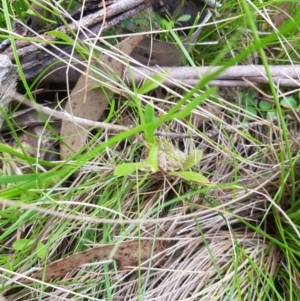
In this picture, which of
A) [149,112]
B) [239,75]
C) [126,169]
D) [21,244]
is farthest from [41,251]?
[239,75]

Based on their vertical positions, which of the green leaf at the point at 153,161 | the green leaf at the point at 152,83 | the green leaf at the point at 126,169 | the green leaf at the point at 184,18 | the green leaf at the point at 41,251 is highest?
the green leaf at the point at 184,18

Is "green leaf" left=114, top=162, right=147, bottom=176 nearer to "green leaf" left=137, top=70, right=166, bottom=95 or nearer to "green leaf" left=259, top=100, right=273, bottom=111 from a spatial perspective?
"green leaf" left=137, top=70, right=166, bottom=95

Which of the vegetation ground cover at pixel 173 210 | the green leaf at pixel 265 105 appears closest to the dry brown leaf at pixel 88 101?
the vegetation ground cover at pixel 173 210

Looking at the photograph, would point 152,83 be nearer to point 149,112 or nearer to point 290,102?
point 149,112

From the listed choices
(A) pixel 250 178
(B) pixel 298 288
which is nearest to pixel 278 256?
(B) pixel 298 288

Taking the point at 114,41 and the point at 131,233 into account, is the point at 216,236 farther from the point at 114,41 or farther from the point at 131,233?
the point at 114,41

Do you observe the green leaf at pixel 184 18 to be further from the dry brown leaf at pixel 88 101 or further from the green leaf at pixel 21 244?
the green leaf at pixel 21 244
